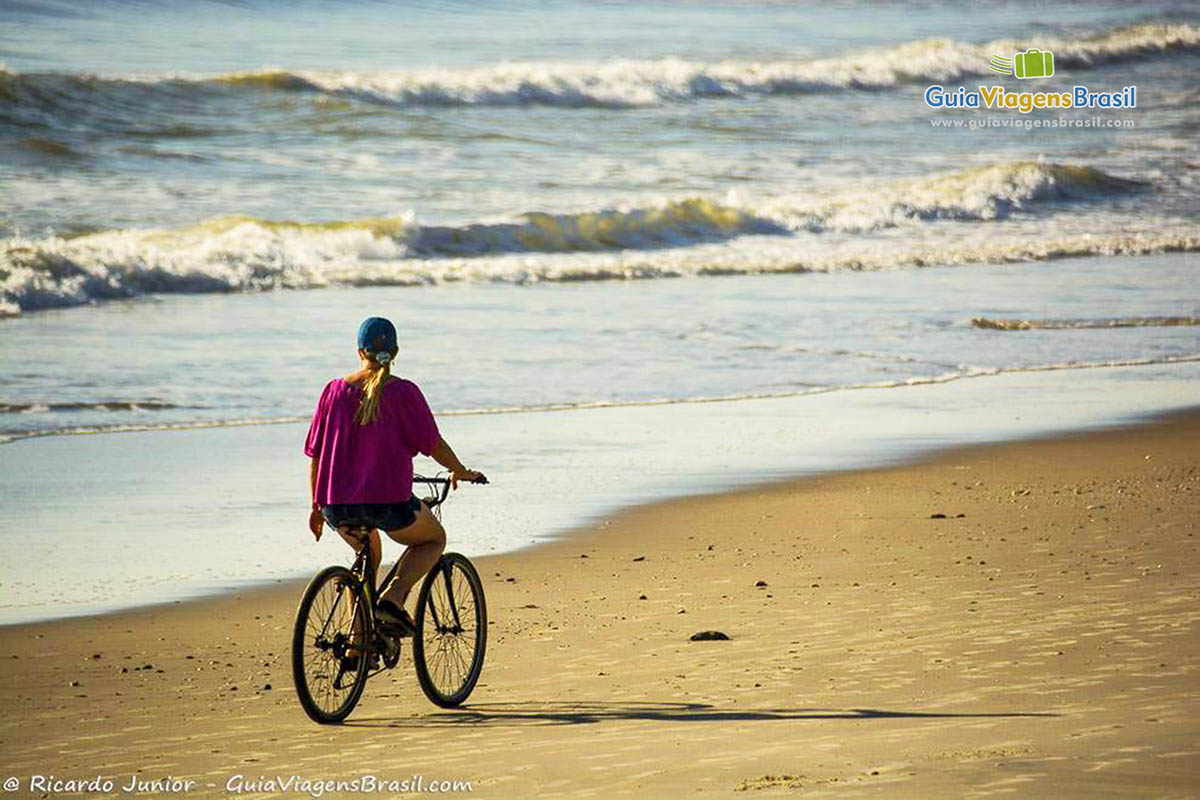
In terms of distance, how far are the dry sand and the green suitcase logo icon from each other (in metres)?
45.7

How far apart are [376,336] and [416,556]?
31.1 inches

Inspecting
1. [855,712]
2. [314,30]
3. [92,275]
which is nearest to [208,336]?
[92,275]

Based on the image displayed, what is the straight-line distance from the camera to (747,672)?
6.52 metres

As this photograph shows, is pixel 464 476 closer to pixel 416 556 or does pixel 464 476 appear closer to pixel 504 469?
pixel 416 556

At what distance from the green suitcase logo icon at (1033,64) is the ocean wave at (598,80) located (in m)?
0.51

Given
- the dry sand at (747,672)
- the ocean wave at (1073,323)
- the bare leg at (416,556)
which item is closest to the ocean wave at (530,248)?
the ocean wave at (1073,323)

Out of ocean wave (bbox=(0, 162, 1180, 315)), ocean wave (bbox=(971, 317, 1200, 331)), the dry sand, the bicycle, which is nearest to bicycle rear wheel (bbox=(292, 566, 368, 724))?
the bicycle

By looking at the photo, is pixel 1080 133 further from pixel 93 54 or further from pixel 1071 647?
pixel 1071 647

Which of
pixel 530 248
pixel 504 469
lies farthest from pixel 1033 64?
pixel 504 469

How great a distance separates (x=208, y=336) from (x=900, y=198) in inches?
608

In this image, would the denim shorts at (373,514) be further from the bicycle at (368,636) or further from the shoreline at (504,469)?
the shoreline at (504,469)

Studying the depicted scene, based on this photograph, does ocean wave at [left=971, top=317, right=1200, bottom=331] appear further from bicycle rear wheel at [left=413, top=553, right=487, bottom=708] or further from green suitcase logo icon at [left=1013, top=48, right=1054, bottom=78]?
green suitcase logo icon at [left=1013, top=48, right=1054, bottom=78]

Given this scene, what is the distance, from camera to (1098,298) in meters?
19.8

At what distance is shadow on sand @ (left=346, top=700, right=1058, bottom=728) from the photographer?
19.0 feet
